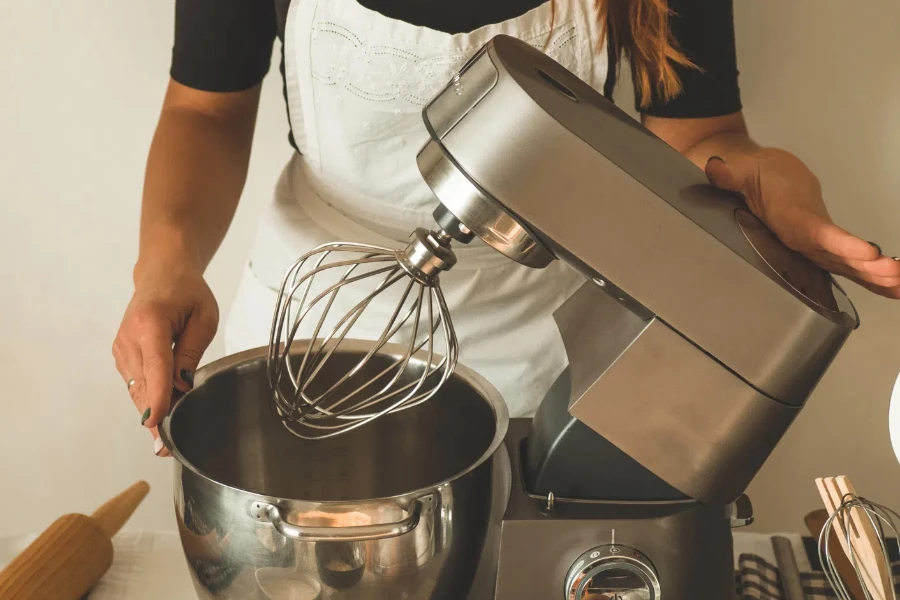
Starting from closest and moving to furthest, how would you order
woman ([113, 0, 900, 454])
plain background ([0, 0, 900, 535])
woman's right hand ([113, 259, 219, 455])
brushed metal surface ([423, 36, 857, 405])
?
brushed metal surface ([423, 36, 857, 405]) < woman's right hand ([113, 259, 219, 455]) < woman ([113, 0, 900, 454]) < plain background ([0, 0, 900, 535])

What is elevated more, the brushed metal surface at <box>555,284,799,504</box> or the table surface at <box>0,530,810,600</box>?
the brushed metal surface at <box>555,284,799,504</box>

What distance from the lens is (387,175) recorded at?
68 cm

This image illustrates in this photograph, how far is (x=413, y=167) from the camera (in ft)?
2.19

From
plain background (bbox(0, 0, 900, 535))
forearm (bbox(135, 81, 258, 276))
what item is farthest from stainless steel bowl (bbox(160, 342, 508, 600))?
plain background (bbox(0, 0, 900, 535))

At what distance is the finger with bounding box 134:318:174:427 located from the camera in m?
0.46

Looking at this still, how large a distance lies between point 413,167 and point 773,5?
39 centimetres

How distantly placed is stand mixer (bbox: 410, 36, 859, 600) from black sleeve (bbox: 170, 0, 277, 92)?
1.09ft

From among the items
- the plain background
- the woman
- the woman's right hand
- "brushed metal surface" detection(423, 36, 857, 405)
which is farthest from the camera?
the plain background

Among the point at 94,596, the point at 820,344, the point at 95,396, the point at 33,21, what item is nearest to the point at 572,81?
the point at 820,344

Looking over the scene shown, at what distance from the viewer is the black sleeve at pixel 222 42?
66cm

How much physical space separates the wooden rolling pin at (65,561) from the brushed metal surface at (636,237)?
1.21ft

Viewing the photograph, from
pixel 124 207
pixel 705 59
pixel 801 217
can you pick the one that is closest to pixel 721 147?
pixel 705 59

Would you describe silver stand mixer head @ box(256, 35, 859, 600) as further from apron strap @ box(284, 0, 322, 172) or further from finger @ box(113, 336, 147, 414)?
apron strap @ box(284, 0, 322, 172)

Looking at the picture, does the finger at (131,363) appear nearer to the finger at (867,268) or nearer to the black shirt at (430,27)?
the black shirt at (430,27)
